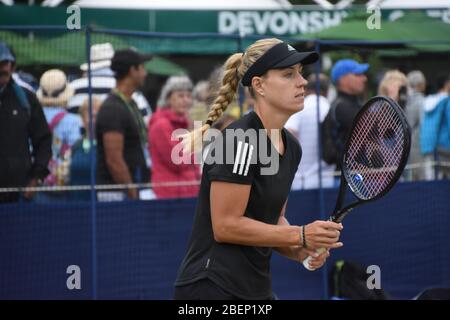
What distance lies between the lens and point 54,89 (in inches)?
303

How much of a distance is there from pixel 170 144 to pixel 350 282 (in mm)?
1869

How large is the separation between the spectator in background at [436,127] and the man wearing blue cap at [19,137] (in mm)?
3471

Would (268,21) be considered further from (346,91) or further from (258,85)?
(258,85)

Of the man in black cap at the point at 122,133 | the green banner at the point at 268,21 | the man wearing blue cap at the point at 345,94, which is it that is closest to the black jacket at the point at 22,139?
the man in black cap at the point at 122,133

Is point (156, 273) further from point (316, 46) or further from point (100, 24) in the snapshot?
point (100, 24)

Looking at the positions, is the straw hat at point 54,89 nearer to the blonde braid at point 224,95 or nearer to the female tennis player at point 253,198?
the blonde braid at point 224,95

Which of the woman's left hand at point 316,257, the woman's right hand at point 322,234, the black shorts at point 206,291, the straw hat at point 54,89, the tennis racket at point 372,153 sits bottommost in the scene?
the black shorts at point 206,291

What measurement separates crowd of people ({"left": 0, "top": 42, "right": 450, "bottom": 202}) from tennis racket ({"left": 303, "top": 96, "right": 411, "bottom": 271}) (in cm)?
195

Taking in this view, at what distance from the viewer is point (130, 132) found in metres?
8.09

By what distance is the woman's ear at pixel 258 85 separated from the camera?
4.82 metres

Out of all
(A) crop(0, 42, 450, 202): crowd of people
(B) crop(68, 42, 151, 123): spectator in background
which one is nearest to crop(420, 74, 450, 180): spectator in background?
(A) crop(0, 42, 450, 202): crowd of people

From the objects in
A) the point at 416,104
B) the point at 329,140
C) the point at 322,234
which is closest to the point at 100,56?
the point at 329,140
